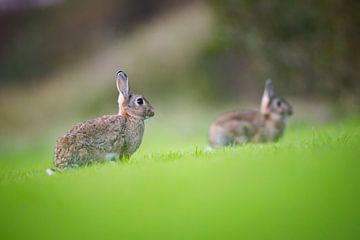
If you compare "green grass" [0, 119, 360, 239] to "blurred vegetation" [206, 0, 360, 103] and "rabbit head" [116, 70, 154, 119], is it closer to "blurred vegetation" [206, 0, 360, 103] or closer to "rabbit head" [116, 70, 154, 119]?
"rabbit head" [116, 70, 154, 119]

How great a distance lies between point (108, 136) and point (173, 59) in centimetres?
484

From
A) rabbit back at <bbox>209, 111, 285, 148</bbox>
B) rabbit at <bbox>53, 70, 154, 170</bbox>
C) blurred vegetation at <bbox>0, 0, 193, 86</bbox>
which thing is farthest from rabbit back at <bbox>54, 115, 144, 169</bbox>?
blurred vegetation at <bbox>0, 0, 193, 86</bbox>

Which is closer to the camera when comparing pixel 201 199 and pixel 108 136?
→ pixel 201 199

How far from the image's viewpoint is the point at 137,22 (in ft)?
32.2

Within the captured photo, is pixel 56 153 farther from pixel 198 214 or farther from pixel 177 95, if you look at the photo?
pixel 177 95

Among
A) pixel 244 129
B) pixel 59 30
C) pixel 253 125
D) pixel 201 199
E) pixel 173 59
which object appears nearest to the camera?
pixel 201 199

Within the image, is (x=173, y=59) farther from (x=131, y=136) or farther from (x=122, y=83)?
(x=131, y=136)

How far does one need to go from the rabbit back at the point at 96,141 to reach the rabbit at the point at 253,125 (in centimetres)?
168

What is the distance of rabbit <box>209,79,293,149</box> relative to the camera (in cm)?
745

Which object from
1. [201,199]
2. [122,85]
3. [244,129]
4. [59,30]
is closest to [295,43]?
[244,129]

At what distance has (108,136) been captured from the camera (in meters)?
5.63

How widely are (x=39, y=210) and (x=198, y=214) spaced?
1.01 metres

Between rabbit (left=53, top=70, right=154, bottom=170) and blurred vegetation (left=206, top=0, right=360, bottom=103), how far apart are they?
Answer: 444 cm

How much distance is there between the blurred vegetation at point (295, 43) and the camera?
32.1 ft
